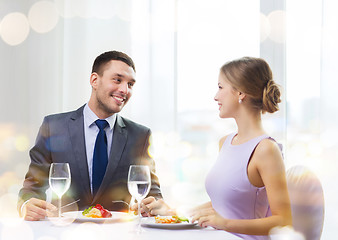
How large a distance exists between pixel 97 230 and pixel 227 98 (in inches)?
32.1

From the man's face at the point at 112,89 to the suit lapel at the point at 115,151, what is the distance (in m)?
0.10

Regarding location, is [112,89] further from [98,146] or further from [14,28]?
[14,28]

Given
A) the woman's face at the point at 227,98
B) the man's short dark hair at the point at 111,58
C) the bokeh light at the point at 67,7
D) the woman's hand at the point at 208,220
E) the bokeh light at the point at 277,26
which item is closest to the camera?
the woman's hand at the point at 208,220

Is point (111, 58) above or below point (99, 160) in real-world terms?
above

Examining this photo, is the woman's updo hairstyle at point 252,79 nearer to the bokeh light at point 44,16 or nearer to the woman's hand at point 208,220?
the woman's hand at point 208,220

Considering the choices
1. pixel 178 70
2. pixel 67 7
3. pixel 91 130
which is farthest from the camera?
pixel 67 7

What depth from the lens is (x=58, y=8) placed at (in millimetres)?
3182

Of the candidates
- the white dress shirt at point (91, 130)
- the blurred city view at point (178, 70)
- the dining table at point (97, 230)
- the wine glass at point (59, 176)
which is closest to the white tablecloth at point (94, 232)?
the dining table at point (97, 230)

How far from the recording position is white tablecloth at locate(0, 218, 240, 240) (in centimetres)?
128

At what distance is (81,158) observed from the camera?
7.28 feet

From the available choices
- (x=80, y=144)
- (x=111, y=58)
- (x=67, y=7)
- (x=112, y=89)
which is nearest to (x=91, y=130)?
(x=80, y=144)

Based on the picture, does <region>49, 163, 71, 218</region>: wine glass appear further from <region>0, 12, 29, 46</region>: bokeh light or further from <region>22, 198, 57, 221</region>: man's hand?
<region>0, 12, 29, 46</region>: bokeh light

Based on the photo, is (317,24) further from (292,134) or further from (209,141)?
(209,141)

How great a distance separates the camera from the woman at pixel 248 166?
5.01ft
